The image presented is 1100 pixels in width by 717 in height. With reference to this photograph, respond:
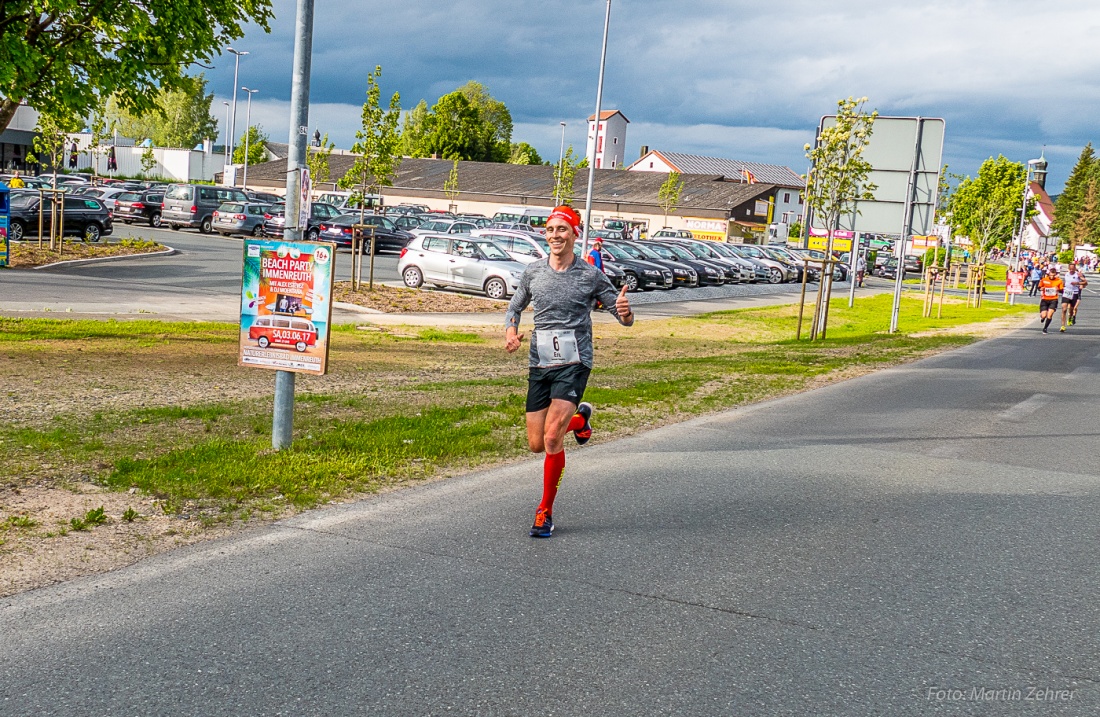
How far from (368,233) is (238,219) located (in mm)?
6404

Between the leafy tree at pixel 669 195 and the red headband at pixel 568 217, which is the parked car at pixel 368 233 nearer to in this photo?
the red headband at pixel 568 217

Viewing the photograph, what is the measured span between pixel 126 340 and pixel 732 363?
861 centimetres

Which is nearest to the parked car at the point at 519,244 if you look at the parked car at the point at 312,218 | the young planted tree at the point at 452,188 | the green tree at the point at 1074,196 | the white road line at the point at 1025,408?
the parked car at the point at 312,218

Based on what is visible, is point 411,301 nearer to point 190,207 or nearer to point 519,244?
point 519,244

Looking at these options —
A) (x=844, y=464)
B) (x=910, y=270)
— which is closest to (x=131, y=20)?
(x=844, y=464)

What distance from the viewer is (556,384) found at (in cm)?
614

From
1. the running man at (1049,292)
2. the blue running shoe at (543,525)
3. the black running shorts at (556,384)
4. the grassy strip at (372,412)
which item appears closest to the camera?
the blue running shoe at (543,525)

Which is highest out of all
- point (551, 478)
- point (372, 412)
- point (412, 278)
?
point (412, 278)

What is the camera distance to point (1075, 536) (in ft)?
21.2

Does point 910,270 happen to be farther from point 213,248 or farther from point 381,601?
point 381,601

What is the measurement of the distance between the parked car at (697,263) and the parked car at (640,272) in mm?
2923

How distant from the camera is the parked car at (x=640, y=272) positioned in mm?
34188

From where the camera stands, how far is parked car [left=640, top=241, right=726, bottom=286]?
129ft

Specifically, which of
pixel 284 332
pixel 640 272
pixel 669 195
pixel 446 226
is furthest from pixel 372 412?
pixel 669 195
